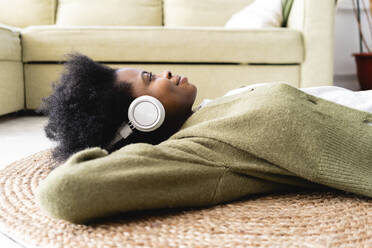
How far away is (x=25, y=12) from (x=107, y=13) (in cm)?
48

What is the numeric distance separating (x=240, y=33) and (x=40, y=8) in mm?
1222

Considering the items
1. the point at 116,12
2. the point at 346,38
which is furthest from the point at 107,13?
the point at 346,38

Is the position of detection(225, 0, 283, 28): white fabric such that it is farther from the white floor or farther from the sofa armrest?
the white floor

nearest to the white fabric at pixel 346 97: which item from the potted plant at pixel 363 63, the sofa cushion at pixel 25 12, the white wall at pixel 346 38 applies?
the sofa cushion at pixel 25 12

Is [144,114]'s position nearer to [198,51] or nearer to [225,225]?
[225,225]

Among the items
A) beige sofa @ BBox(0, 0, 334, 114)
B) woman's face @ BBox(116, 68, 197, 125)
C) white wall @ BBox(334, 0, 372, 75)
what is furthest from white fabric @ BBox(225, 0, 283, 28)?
woman's face @ BBox(116, 68, 197, 125)

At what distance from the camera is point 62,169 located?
0.56 meters

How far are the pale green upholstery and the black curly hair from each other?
1.06 metres

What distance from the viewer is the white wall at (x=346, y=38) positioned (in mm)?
3020

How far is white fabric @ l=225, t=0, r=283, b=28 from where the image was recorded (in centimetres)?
202

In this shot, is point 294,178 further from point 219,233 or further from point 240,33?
point 240,33

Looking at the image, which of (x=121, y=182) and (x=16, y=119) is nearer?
(x=121, y=182)

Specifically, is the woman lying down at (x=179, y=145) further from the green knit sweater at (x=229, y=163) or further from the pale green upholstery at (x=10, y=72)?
the pale green upholstery at (x=10, y=72)

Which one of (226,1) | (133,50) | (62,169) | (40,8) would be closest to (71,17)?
(40,8)
